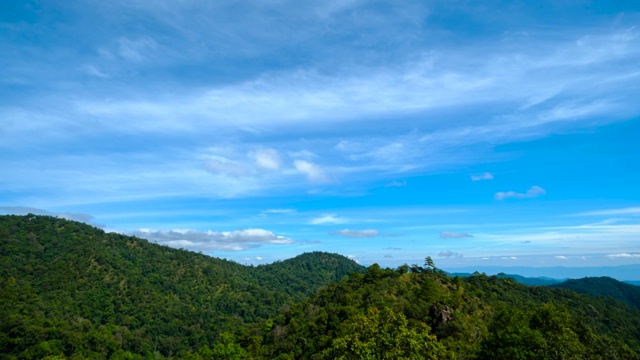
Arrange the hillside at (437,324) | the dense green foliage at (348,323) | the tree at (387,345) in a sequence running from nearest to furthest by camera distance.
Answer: the tree at (387,345) < the hillside at (437,324) < the dense green foliage at (348,323)

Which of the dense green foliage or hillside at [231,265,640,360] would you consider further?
the dense green foliage

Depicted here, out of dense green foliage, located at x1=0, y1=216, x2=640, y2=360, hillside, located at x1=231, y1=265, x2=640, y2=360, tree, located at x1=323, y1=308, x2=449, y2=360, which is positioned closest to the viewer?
tree, located at x1=323, y1=308, x2=449, y2=360

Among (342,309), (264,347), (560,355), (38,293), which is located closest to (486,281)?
(342,309)

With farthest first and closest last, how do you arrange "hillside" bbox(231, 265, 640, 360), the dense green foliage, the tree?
the dense green foliage < "hillside" bbox(231, 265, 640, 360) < the tree

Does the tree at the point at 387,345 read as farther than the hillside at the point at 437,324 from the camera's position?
No

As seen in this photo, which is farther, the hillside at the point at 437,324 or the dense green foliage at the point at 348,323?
the dense green foliage at the point at 348,323

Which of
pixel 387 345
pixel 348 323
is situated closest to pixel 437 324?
pixel 348 323

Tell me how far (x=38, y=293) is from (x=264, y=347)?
13554 cm

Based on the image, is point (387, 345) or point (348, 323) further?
point (348, 323)

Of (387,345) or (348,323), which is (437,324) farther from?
(387,345)

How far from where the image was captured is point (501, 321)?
42.3 meters

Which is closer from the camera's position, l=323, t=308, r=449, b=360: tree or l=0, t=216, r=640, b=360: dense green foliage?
l=323, t=308, r=449, b=360: tree

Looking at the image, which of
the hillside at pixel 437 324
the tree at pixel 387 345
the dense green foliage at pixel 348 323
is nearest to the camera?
the tree at pixel 387 345

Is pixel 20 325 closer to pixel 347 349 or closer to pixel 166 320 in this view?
pixel 166 320
